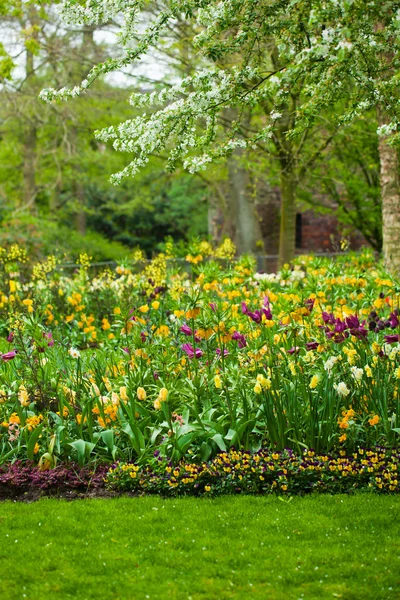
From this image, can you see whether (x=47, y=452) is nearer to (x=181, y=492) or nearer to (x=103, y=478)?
(x=103, y=478)

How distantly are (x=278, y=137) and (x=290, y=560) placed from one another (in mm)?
11570

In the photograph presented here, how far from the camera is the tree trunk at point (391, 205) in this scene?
11359 mm

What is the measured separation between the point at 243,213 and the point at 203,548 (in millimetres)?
17134

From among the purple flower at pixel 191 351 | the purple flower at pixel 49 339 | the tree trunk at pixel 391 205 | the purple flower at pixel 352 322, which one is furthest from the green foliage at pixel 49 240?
the purple flower at pixel 352 322

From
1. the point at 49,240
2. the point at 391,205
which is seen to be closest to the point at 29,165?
the point at 49,240

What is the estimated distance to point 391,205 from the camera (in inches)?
454

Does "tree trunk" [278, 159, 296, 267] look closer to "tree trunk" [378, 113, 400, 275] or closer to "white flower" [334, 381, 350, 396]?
"tree trunk" [378, 113, 400, 275]

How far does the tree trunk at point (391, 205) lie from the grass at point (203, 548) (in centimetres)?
663

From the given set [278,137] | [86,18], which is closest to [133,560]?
[86,18]

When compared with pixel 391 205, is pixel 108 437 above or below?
below

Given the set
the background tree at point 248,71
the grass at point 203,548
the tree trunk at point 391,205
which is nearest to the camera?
the grass at point 203,548

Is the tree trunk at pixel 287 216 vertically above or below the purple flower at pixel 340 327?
above

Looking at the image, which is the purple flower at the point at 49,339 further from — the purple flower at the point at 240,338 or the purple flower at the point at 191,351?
A: the purple flower at the point at 240,338

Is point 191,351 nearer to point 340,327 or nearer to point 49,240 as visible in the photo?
point 340,327
